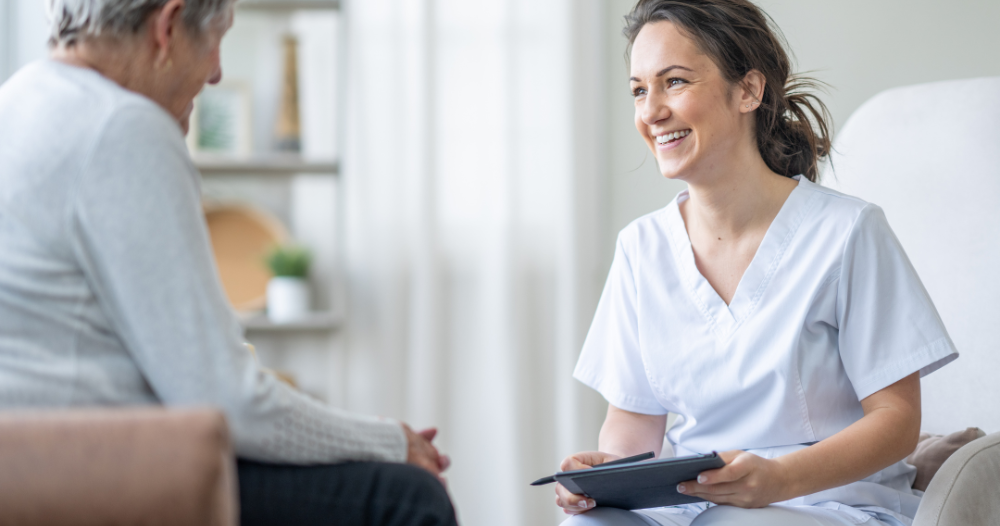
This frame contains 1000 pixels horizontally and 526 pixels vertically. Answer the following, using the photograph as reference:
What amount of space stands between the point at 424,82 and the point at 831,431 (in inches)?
68.4

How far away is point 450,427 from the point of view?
2.46 m

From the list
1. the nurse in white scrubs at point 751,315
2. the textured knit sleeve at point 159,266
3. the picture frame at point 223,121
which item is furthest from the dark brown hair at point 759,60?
the picture frame at point 223,121

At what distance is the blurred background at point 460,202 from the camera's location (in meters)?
2.46

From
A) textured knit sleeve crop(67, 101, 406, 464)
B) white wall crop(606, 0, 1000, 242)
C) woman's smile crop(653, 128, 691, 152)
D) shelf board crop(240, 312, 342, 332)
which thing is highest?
white wall crop(606, 0, 1000, 242)

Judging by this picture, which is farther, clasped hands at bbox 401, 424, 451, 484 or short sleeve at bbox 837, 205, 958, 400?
short sleeve at bbox 837, 205, 958, 400

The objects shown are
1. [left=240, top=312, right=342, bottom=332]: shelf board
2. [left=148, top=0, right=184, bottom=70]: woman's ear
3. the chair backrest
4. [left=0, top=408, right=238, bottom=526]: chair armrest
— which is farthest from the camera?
[left=240, top=312, right=342, bottom=332]: shelf board

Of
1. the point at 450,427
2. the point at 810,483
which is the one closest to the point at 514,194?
the point at 450,427

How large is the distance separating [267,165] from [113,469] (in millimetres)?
1980

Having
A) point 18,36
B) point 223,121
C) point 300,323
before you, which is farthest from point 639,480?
point 18,36

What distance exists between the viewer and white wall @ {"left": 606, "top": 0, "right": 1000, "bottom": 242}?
6.78ft

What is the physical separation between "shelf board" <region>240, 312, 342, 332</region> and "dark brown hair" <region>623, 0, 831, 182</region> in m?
1.41

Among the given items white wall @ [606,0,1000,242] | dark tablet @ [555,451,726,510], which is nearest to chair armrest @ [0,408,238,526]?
dark tablet @ [555,451,726,510]

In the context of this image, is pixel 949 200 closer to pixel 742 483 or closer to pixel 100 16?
pixel 742 483

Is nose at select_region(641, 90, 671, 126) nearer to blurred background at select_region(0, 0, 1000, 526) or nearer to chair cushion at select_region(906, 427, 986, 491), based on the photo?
chair cushion at select_region(906, 427, 986, 491)
